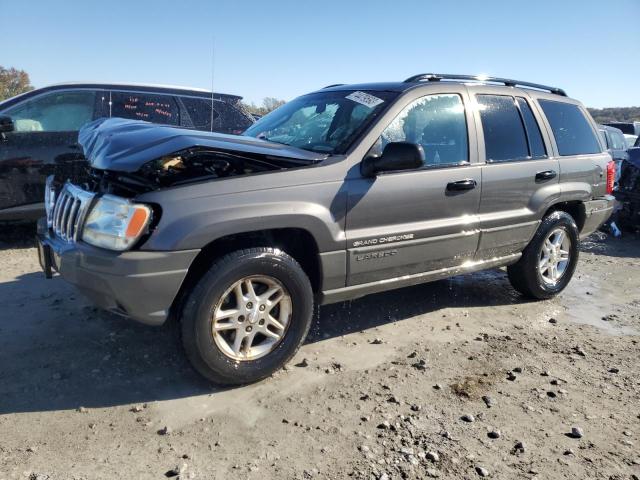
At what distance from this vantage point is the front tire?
2.88 meters

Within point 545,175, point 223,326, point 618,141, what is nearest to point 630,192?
point 545,175

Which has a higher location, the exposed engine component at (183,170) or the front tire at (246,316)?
the exposed engine component at (183,170)

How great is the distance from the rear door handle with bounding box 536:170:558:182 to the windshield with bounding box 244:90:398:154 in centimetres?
163

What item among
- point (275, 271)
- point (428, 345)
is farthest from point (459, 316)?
point (275, 271)

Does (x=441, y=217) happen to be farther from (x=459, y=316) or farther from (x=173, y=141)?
(x=173, y=141)

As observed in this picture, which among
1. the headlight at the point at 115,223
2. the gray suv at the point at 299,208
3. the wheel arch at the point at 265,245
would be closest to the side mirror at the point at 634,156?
the gray suv at the point at 299,208

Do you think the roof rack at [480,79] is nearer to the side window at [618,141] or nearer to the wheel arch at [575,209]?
the wheel arch at [575,209]

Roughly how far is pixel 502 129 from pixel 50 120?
16.4 ft

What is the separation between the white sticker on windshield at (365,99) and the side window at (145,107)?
3396 mm

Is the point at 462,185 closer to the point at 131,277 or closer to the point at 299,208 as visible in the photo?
the point at 299,208

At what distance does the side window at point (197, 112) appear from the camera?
668 cm

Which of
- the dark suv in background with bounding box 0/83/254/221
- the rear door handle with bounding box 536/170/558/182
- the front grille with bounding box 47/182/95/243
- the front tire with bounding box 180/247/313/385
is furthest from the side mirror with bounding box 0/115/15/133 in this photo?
the rear door handle with bounding box 536/170/558/182

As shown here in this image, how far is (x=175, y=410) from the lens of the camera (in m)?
2.84

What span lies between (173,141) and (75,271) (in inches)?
36.3
